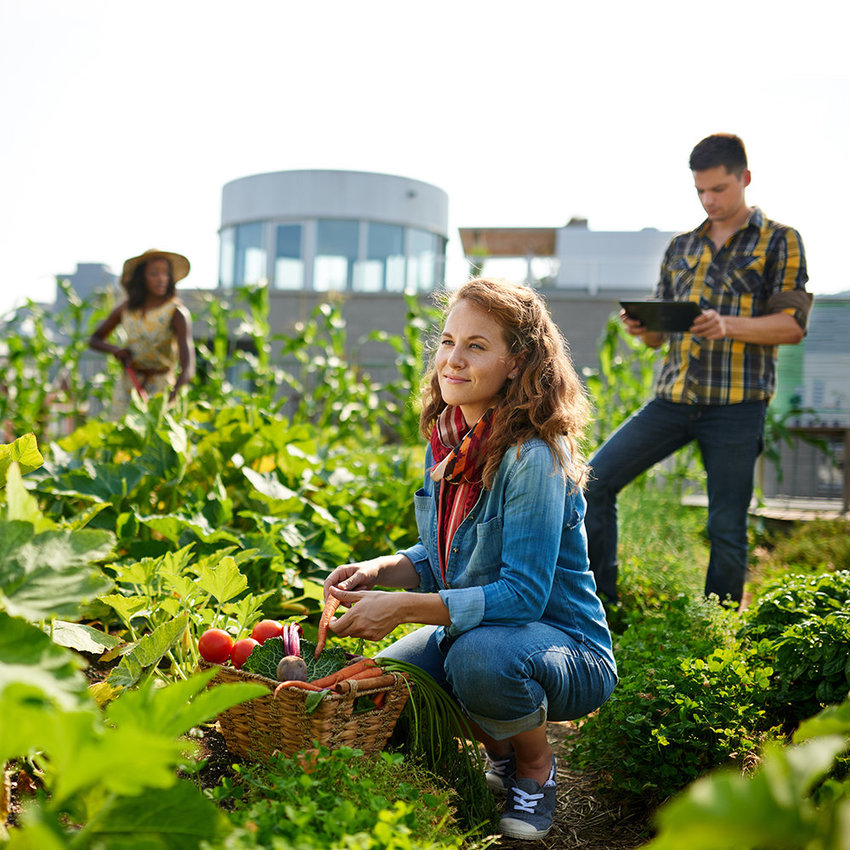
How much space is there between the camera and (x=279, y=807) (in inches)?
51.4

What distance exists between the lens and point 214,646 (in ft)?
6.59

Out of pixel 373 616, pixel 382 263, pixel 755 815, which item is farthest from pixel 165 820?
pixel 382 263

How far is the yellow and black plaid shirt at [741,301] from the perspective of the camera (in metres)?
3.14

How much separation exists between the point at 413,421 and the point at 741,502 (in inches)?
145

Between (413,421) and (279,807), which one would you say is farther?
(413,421)

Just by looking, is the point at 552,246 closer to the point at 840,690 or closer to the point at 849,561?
the point at 849,561

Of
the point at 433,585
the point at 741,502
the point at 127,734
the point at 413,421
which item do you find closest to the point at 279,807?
the point at 127,734

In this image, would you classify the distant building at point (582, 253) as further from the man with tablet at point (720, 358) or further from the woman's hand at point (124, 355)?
the man with tablet at point (720, 358)

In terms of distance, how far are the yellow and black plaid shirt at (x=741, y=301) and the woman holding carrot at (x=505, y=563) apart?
3.93ft

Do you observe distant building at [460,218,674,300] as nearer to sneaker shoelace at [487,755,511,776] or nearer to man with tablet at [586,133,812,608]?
man with tablet at [586,133,812,608]

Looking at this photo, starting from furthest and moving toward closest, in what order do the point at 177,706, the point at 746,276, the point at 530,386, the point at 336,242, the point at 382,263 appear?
the point at 336,242, the point at 382,263, the point at 746,276, the point at 530,386, the point at 177,706

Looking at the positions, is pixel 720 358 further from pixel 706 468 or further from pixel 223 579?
pixel 223 579

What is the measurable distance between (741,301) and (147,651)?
2406mm

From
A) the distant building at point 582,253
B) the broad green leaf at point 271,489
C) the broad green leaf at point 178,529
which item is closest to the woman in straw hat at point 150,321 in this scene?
the broad green leaf at point 271,489
